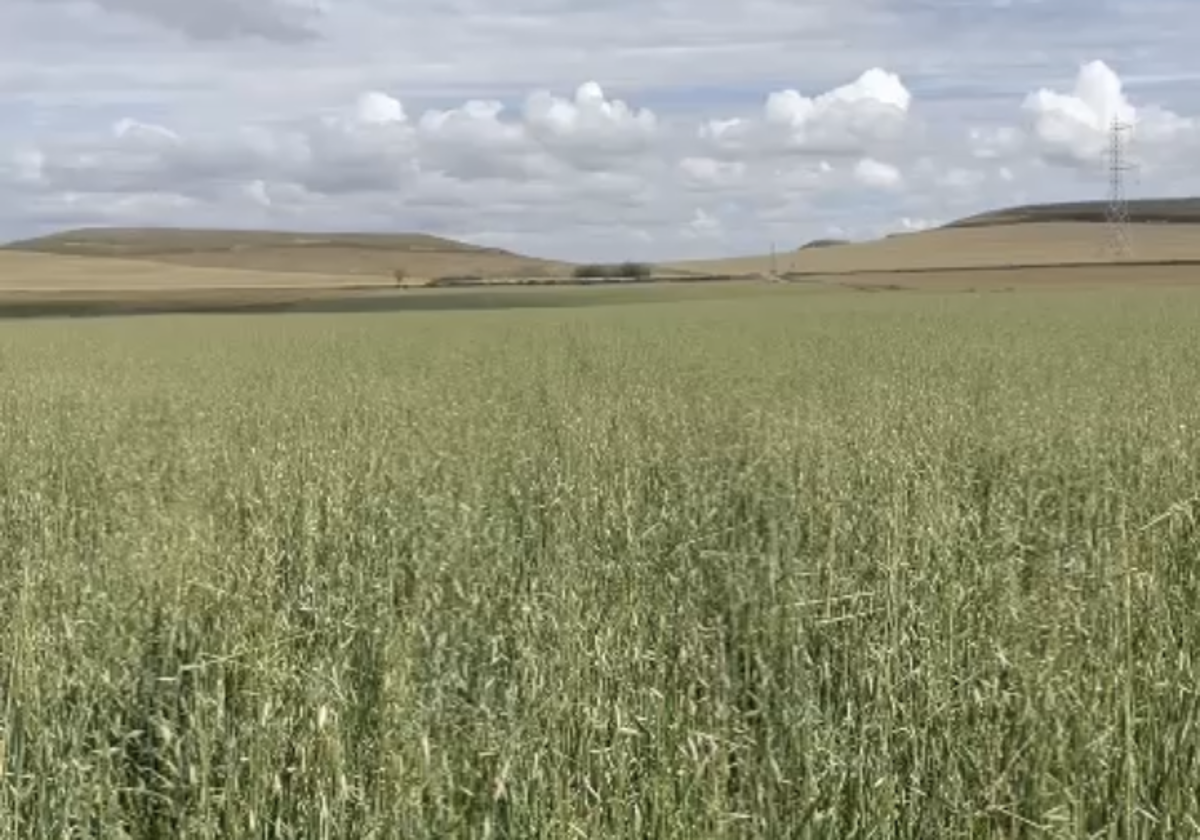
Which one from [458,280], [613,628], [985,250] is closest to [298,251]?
[458,280]

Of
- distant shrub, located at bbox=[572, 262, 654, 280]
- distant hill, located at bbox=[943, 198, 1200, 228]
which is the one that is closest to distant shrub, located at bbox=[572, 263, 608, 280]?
distant shrub, located at bbox=[572, 262, 654, 280]

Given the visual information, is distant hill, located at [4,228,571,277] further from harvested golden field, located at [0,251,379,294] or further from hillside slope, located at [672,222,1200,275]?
hillside slope, located at [672,222,1200,275]

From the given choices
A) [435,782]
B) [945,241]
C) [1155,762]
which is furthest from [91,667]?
[945,241]

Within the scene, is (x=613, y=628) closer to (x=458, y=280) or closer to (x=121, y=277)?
(x=121, y=277)

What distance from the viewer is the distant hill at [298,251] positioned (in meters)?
119

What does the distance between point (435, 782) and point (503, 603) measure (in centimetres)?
206

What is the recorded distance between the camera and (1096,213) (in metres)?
123

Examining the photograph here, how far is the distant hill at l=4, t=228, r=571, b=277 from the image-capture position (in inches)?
4678

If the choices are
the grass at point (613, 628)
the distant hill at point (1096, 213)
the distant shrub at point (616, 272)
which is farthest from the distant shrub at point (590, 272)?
the grass at point (613, 628)

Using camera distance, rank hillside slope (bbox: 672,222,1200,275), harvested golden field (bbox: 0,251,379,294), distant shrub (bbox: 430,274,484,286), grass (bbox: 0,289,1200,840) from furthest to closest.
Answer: distant shrub (bbox: 430,274,484,286)
hillside slope (bbox: 672,222,1200,275)
harvested golden field (bbox: 0,251,379,294)
grass (bbox: 0,289,1200,840)

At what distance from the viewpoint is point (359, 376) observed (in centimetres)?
1828

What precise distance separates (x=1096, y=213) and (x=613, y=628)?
13030 cm

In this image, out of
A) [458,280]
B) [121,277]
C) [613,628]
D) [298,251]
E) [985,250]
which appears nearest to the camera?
[613,628]

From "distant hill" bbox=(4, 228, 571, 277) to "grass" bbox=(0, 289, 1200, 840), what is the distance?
353 feet
